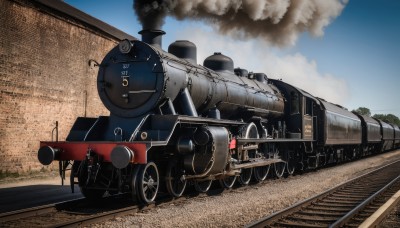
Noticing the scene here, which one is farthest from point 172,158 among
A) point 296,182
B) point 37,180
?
point 37,180

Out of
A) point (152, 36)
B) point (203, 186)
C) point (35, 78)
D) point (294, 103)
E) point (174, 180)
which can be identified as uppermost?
point (152, 36)

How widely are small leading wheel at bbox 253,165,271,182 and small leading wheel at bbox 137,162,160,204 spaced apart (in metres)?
4.64

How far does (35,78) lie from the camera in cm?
1204

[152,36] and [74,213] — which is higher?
[152,36]

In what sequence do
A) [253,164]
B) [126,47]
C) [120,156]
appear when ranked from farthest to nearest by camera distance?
[253,164]
[126,47]
[120,156]

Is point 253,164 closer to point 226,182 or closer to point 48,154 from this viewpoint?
point 226,182

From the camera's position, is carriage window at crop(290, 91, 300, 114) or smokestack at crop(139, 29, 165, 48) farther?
carriage window at crop(290, 91, 300, 114)

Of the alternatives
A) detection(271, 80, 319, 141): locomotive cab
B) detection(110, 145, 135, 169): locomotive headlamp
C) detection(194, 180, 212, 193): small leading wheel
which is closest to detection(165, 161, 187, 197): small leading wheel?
detection(194, 180, 212, 193): small leading wheel

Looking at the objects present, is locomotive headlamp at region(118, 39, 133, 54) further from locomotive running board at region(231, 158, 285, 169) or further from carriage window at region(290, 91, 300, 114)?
carriage window at region(290, 91, 300, 114)

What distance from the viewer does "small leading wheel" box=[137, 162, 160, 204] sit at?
6.44 metres

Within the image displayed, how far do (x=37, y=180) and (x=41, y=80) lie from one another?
328cm

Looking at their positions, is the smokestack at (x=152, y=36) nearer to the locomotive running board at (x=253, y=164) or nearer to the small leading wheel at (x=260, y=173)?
the locomotive running board at (x=253, y=164)

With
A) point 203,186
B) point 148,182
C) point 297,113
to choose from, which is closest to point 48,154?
point 148,182

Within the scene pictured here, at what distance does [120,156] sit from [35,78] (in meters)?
7.43
